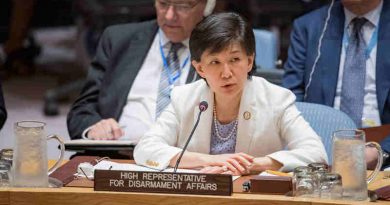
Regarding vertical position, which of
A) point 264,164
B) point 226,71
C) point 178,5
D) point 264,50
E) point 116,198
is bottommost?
point 116,198

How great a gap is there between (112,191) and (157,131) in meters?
0.73

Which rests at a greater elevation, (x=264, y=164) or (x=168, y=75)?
(x=168, y=75)

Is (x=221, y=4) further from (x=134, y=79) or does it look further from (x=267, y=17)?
(x=134, y=79)

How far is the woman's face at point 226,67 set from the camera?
396 centimetres

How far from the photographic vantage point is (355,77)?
5309 mm

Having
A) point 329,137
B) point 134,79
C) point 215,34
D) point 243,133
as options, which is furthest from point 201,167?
point 134,79

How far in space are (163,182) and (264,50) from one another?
319cm

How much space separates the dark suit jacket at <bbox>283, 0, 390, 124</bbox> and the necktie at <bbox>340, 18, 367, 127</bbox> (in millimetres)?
56

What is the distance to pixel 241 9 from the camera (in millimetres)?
8305

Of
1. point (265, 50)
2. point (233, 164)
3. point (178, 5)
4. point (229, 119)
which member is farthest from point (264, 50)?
point (233, 164)

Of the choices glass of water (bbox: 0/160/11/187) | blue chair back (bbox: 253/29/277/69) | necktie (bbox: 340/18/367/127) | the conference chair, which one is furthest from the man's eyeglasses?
glass of water (bbox: 0/160/11/187)

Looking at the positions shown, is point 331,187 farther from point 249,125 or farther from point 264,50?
point 264,50

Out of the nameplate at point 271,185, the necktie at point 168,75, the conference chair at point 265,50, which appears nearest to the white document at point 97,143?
the necktie at point 168,75

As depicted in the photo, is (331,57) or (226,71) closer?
(226,71)
